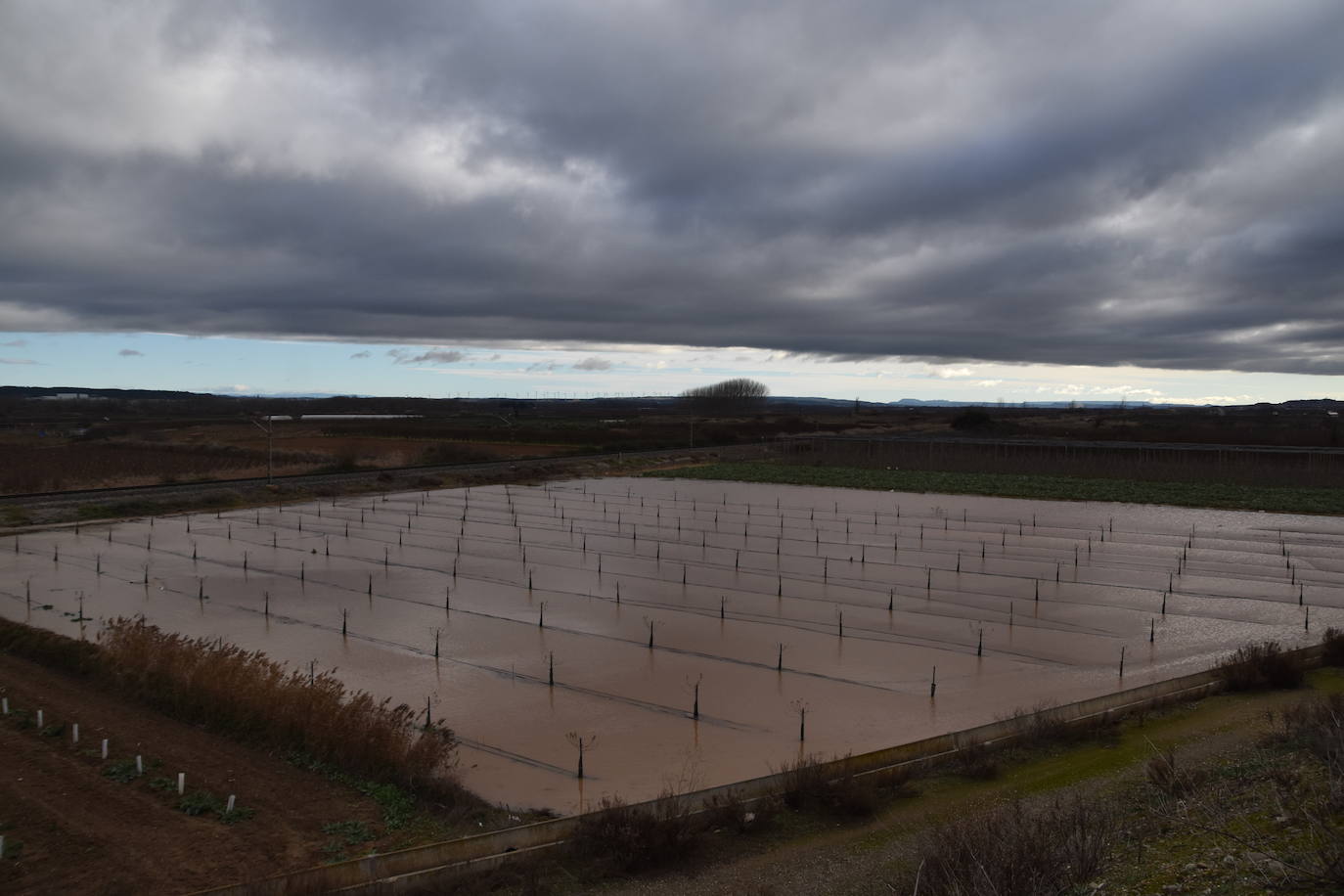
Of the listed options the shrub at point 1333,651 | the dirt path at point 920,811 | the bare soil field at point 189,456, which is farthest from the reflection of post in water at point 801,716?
the bare soil field at point 189,456

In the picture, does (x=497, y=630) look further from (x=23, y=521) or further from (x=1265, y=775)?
(x=23, y=521)

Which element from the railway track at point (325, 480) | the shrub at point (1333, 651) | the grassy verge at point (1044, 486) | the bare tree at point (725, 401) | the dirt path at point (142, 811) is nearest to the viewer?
the dirt path at point (142, 811)

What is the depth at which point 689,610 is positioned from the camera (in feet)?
65.8

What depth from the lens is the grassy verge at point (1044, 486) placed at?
39.7 m

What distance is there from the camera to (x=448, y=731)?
11.9 m

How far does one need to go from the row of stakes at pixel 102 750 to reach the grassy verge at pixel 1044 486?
39789mm

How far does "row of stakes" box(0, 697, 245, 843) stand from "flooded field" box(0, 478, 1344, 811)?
2.68 m

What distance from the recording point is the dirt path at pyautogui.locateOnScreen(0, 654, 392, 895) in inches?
330

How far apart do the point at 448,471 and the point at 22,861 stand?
41790 millimetres

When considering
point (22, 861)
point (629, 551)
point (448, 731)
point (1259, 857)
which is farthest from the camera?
point (629, 551)

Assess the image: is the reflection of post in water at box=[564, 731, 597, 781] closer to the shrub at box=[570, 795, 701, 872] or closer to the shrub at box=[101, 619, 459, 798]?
the shrub at box=[101, 619, 459, 798]

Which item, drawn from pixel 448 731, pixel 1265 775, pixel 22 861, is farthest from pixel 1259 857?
pixel 22 861

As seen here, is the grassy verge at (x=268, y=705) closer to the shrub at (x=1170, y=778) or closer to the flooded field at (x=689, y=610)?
the flooded field at (x=689, y=610)

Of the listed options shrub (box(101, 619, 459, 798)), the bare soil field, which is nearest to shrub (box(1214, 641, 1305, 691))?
shrub (box(101, 619, 459, 798))
